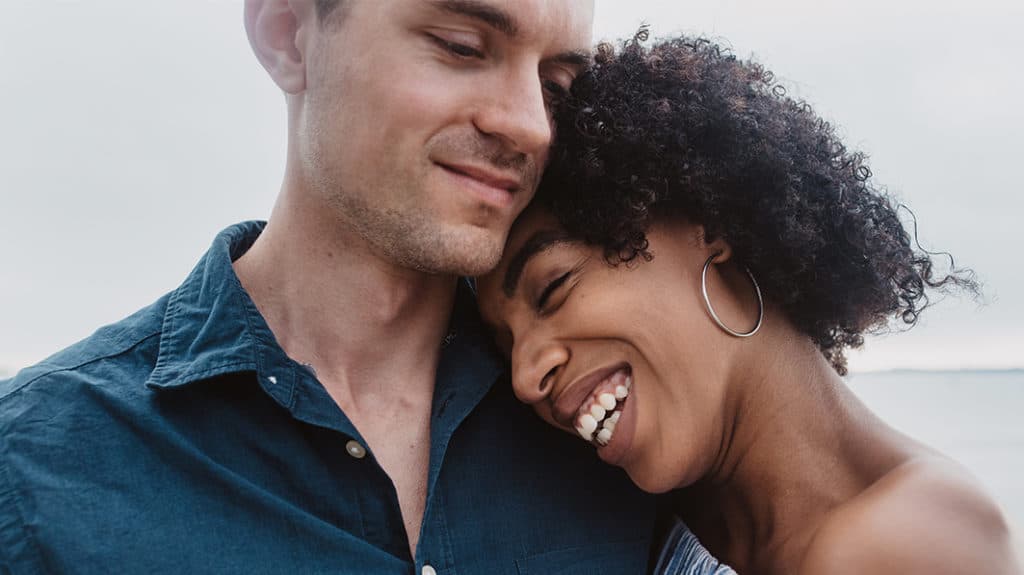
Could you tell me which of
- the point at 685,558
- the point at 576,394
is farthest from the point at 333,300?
the point at 685,558

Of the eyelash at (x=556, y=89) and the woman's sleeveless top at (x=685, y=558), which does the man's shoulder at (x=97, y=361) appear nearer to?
the eyelash at (x=556, y=89)

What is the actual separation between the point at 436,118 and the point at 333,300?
347 millimetres

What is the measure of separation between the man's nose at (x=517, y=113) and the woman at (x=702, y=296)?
0.11 metres

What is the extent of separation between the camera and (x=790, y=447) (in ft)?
4.78

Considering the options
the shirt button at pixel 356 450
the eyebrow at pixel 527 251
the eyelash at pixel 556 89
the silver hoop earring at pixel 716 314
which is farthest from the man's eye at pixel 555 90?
the shirt button at pixel 356 450

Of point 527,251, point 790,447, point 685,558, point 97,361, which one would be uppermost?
point 527,251

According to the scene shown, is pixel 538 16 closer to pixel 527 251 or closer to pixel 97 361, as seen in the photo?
pixel 527 251

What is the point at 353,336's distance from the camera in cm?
150

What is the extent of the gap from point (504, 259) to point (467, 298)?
7.5 inches

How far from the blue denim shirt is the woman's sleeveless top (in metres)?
0.04

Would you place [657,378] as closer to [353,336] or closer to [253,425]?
[353,336]

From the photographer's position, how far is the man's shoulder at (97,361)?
1.23m

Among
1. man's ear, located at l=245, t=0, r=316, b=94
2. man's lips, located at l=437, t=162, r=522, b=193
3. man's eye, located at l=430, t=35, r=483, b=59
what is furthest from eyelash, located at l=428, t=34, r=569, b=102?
man's ear, located at l=245, t=0, r=316, b=94

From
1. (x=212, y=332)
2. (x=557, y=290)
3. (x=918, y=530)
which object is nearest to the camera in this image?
(x=918, y=530)
